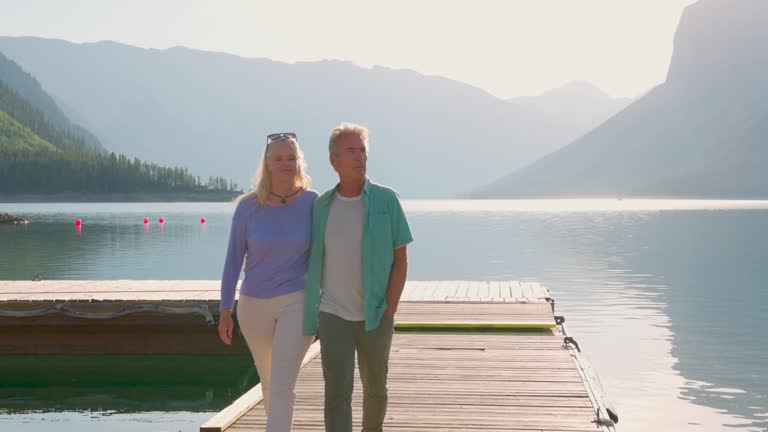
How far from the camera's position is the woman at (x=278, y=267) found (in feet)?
24.1

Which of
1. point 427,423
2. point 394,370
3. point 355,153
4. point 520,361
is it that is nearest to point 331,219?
point 355,153

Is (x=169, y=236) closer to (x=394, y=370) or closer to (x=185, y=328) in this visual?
(x=185, y=328)

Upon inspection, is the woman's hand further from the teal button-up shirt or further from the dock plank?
the dock plank

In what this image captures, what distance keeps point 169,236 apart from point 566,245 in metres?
35.1

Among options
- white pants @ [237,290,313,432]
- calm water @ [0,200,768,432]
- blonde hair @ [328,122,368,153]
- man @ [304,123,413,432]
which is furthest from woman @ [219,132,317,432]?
calm water @ [0,200,768,432]

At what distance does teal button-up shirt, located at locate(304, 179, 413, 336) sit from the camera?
7.11 m

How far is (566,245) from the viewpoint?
233ft

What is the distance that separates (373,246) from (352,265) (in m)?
0.24

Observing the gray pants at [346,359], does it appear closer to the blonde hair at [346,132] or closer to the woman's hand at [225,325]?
the woman's hand at [225,325]

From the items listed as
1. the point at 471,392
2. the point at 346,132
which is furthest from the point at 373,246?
the point at 471,392

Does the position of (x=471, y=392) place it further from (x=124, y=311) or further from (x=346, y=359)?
(x=124, y=311)

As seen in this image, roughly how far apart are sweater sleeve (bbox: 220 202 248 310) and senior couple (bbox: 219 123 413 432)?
0.02 m

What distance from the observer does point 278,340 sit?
24.0ft

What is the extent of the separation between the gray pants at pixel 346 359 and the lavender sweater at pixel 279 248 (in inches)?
16.2
